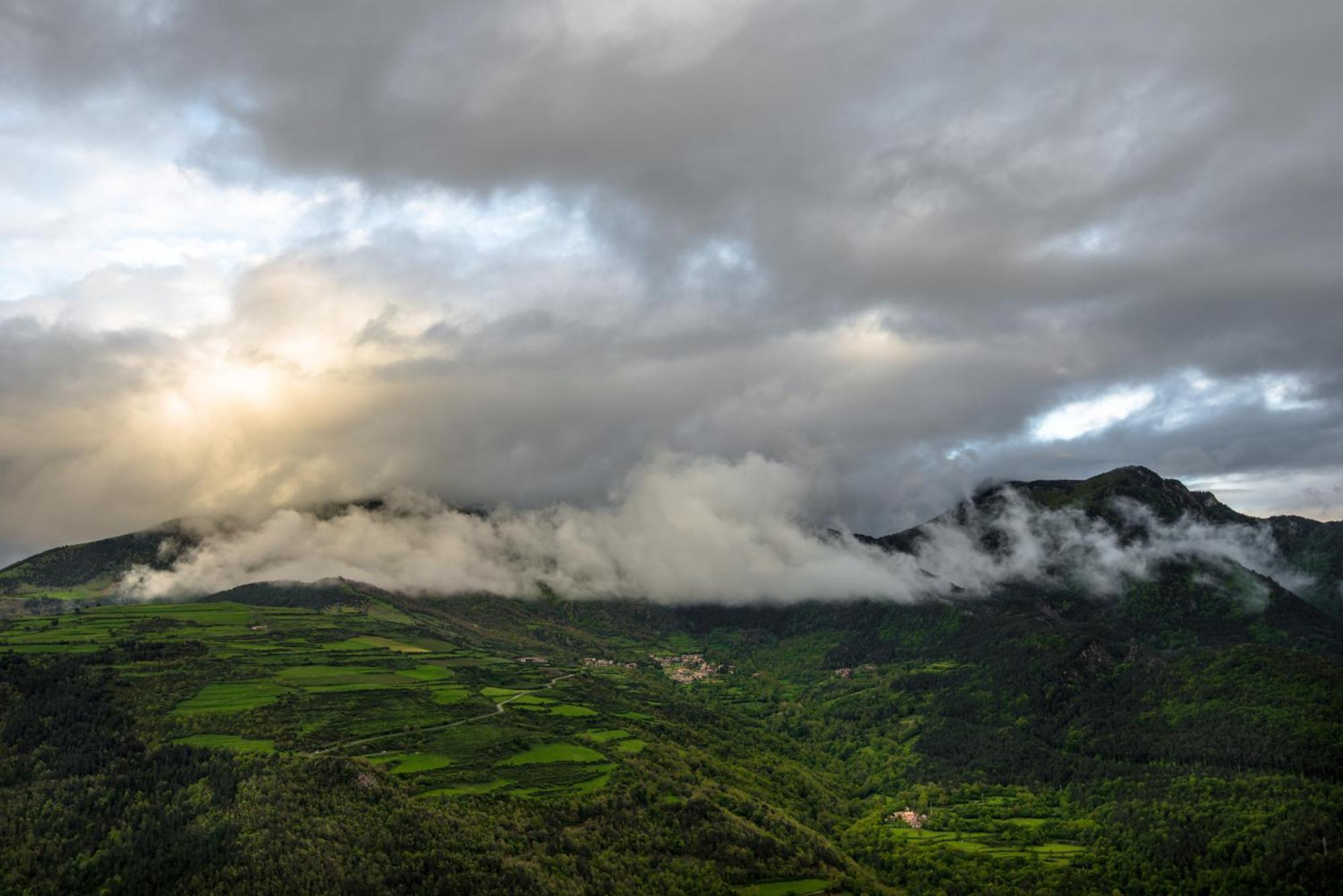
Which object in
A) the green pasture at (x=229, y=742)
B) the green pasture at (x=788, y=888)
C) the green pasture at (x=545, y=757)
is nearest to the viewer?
the green pasture at (x=788, y=888)

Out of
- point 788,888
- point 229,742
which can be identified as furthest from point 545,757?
point 229,742

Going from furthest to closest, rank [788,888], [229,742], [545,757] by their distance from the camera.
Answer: [545,757] < [229,742] < [788,888]

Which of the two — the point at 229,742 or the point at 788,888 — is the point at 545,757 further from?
the point at 229,742

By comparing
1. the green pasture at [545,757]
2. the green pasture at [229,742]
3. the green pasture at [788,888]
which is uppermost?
the green pasture at [229,742]

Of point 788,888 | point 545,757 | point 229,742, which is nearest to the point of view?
point 788,888

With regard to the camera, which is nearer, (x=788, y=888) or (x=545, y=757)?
(x=788, y=888)

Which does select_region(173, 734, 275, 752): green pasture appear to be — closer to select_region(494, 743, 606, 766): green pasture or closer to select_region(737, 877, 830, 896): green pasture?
select_region(494, 743, 606, 766): green pasture

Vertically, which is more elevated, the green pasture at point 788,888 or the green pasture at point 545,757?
the green pasture at point 545,757

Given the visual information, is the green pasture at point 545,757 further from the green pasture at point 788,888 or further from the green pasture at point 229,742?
the green pasture at point 788,888

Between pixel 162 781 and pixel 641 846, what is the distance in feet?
332

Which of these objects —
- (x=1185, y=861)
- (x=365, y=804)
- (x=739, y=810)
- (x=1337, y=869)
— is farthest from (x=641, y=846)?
(x=1337, y=869)

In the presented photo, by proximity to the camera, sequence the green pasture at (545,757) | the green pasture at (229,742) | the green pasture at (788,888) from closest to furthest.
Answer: the green pasture at (788,888)
the green pasture at (229,742)
the green pasture at (545,757)

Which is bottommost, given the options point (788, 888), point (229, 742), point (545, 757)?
point (788, 888)

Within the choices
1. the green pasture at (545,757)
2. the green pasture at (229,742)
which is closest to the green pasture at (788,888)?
the green pasture at (545,757)
